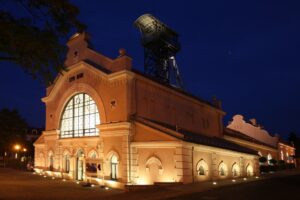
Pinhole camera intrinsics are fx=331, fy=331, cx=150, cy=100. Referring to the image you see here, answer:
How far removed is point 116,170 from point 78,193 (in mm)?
5071

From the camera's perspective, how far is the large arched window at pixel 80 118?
103ft

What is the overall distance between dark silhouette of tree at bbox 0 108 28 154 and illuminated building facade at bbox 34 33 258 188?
13558 millimetres

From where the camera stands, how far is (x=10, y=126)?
52500 mm

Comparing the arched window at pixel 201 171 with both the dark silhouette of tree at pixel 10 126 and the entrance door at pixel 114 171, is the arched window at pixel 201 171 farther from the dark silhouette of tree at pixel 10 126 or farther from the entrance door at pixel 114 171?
the dark silhouette of tree at pixel 10 126

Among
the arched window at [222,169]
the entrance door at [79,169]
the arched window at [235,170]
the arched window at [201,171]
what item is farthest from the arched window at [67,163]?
the arched window at [235,170]

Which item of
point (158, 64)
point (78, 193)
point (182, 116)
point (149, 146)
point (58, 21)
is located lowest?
point (78, 193)

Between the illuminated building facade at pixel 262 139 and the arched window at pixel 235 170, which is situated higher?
the illuminated building facade at pixel 262 139

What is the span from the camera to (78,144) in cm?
3259

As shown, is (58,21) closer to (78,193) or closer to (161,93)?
(78,193)

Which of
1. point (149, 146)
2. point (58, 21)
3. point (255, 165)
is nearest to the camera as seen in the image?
point (58, 21)

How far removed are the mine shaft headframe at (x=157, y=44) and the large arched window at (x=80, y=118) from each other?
1380cm

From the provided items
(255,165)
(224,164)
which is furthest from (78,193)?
(255,165)

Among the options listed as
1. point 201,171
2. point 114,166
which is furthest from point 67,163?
point 201,171

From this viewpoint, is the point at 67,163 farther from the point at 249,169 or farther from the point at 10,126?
the point at 10,126
